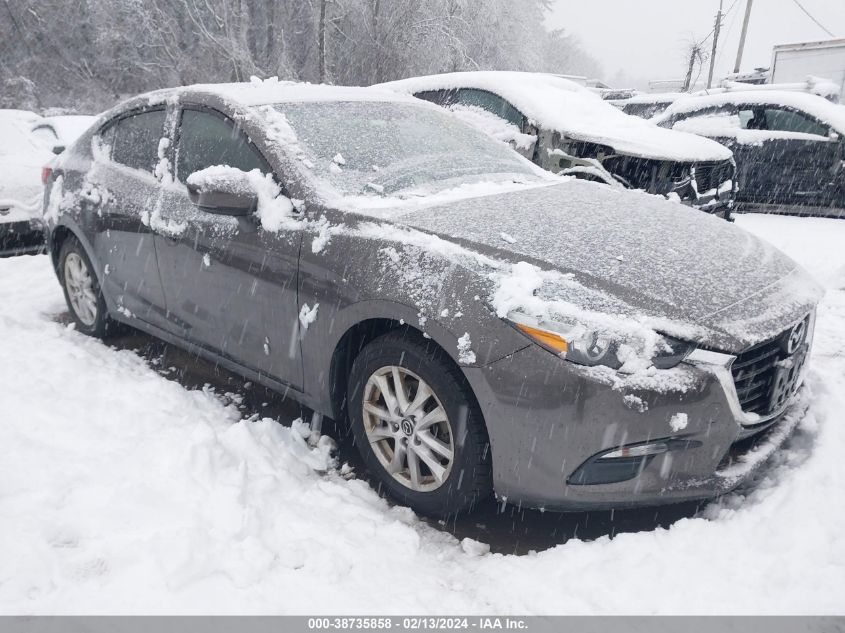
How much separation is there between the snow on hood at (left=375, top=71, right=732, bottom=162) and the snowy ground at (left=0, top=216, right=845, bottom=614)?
347cm

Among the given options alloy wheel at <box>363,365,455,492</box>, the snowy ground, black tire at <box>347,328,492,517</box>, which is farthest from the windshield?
the snowy ground

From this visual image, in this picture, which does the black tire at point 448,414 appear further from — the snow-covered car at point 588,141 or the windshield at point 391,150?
the snow-covered car at point 588,141

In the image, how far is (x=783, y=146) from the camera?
7.73 m

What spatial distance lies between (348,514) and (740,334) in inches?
64.1

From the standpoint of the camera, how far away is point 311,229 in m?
2.85

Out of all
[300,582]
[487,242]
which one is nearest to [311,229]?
[487,242]

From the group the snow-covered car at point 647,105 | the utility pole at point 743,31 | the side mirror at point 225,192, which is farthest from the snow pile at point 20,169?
the utility pole at point 743,31

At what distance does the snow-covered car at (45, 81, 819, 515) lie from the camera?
2.18 meters

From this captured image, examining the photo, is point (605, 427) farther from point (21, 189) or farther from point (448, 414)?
point (21, 189)

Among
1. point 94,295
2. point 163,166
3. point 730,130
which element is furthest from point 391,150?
point 730,130

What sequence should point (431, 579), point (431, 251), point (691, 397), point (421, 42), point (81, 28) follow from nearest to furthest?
point (691, 397), point (431, 579), point (431, 251), point (421, 42), point (81, 28)

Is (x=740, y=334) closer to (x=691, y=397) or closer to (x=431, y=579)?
(x=691, y=397)

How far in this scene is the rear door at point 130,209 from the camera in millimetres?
3717

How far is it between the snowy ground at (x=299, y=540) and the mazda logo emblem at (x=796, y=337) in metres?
0.47
